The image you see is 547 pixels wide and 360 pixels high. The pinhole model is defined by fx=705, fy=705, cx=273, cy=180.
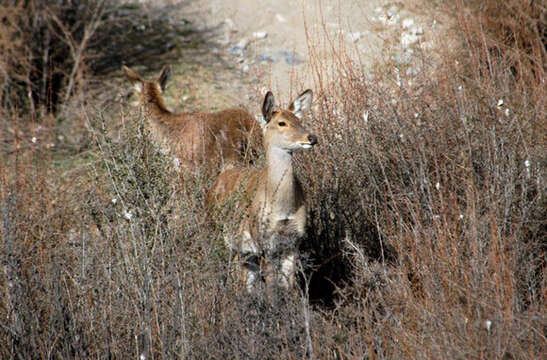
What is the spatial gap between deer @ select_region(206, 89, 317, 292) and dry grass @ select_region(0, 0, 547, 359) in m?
→ 0.24

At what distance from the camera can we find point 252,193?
18.6 ft

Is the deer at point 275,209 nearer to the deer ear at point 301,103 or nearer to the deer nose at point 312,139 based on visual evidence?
the deer nose at point 312,139

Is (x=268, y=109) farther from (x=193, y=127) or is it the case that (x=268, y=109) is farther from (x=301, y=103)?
(x=193, y=127)

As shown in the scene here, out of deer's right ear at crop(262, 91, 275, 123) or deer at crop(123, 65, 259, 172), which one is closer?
deer's right ear at crop(262, 91, 275, 123)

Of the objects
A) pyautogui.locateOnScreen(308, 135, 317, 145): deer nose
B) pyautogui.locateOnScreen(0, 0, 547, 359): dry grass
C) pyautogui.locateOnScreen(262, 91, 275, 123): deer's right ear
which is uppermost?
pyautogui.locateOnScreen(262, 91, 275, 123): deer's right ear

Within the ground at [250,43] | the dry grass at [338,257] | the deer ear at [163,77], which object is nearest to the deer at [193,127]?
the deer ear at [163,77]

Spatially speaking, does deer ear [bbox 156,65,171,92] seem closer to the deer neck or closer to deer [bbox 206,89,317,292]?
deer [bbox 206,89,317,292]

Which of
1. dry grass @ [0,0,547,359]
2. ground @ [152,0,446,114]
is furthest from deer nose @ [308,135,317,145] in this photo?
ground @ [152,0,446,114]

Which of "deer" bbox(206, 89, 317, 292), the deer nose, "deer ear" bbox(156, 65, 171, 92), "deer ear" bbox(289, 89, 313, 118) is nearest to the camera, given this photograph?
the deer nose

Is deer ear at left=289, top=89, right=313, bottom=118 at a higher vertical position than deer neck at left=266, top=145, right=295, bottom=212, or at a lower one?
higher

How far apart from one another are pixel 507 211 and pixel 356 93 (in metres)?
2.23

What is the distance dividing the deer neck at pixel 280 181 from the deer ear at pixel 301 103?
55 cm

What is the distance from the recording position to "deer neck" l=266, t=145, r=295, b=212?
5.45 m

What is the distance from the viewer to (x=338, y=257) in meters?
6.07
